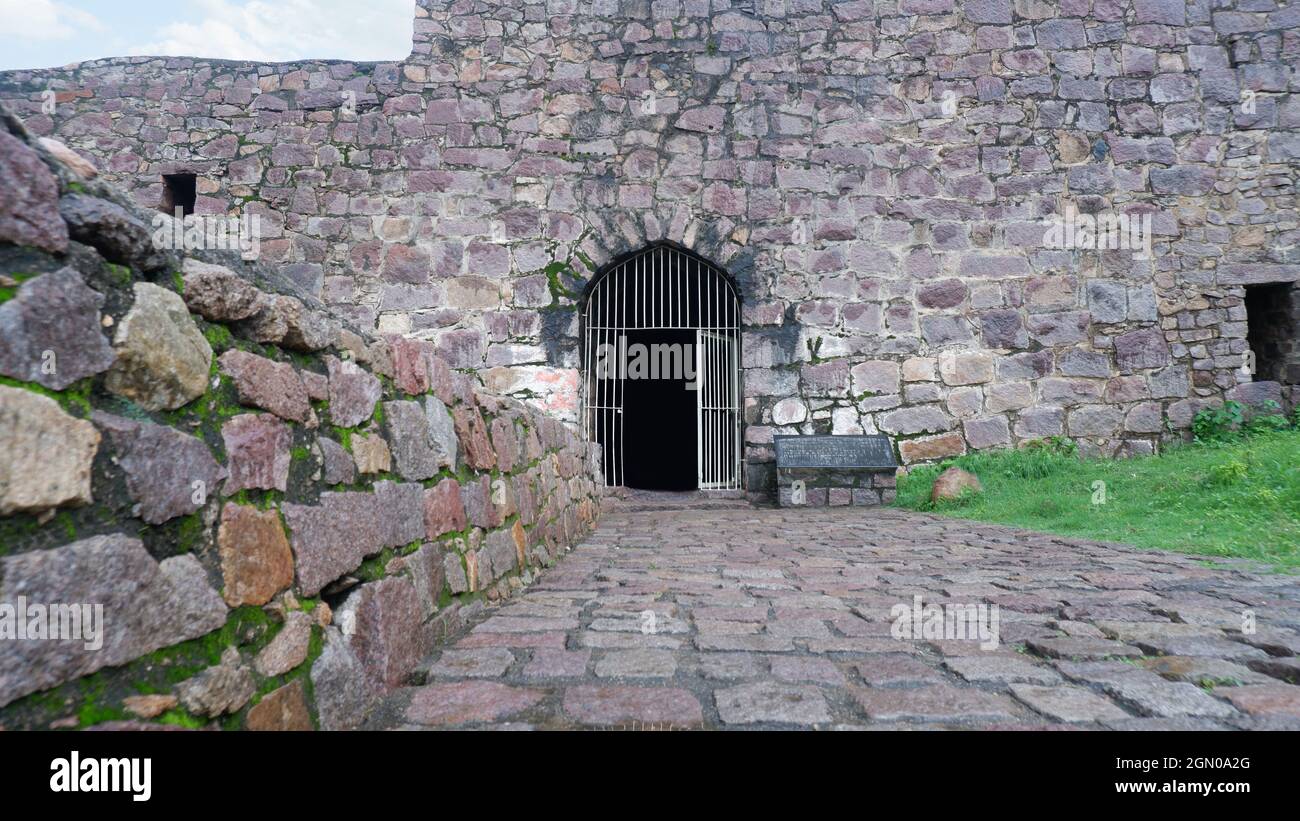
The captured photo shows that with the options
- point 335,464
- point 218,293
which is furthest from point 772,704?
point 218,293

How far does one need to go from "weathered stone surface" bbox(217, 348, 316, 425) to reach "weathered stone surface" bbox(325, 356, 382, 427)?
0.13 meters

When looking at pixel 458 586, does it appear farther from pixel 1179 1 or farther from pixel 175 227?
pixel 1179 1

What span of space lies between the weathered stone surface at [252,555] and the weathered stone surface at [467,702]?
499mm

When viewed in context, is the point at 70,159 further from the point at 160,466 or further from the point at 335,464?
the point at 335,464

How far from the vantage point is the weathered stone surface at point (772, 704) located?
5.92ft

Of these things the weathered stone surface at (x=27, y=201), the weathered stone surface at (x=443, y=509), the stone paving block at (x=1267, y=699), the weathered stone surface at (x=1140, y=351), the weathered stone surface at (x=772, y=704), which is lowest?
the stone paving block at (x=1267, y=699)

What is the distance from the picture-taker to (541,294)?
26.7 ft

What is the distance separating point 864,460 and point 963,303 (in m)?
2.10

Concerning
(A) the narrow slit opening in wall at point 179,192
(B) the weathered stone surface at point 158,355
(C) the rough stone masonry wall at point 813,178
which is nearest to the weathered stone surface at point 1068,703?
(B) the weathered stone surface at point 158,355

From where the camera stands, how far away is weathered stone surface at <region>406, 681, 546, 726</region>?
180 cm

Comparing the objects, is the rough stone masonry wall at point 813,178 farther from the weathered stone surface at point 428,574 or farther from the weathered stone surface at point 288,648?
the weathered stone surface at point 288,648

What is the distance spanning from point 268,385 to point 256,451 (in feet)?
0.52

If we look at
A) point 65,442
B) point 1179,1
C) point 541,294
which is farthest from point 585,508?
point 1179,1
